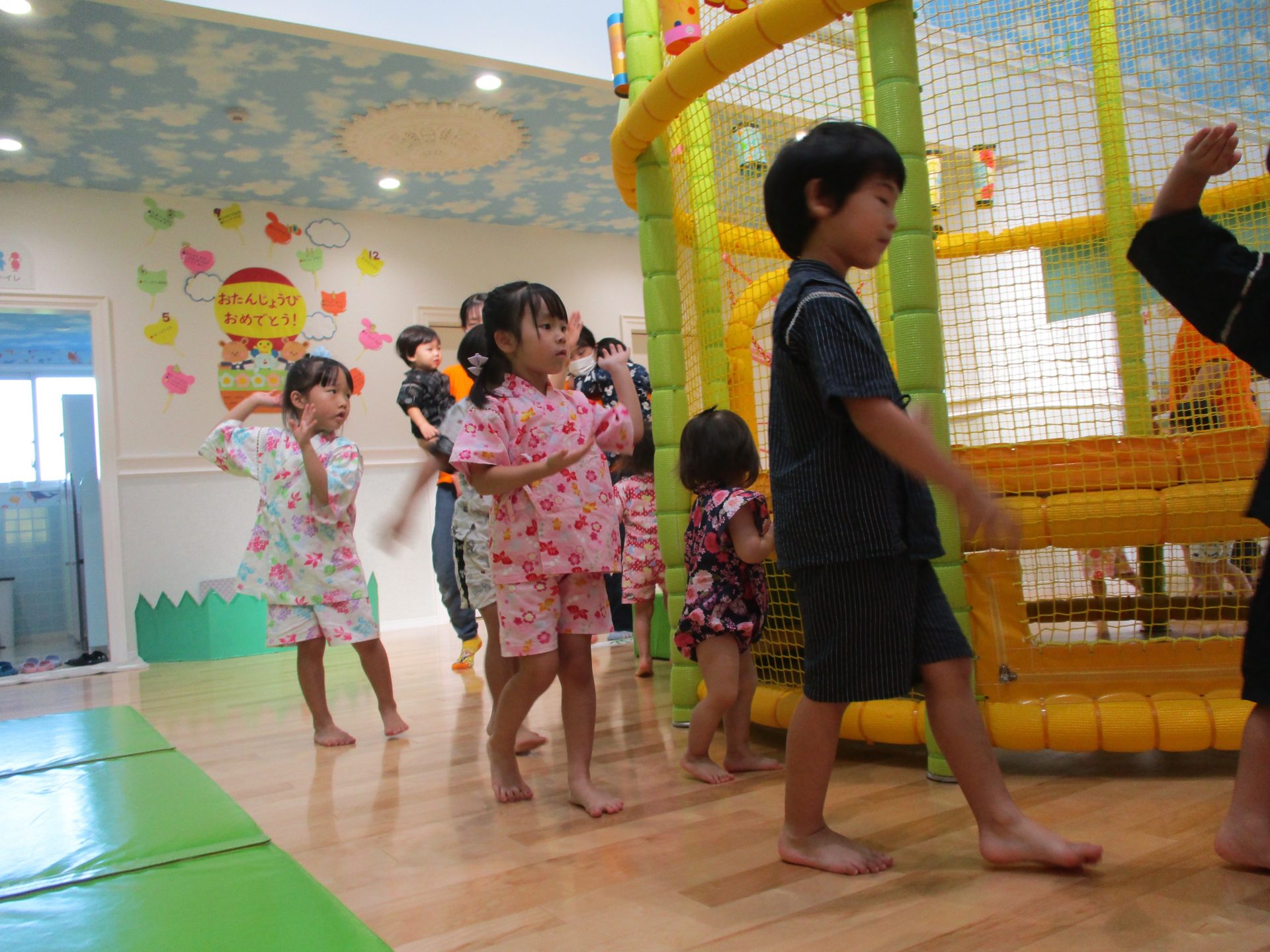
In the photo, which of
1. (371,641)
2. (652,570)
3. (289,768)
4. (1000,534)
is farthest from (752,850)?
(652,570)

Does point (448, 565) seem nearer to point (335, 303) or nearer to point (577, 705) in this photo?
point (577, 705)

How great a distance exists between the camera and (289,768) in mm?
2385

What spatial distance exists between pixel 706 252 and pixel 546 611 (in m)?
1.16

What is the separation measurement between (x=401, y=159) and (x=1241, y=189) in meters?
4.33

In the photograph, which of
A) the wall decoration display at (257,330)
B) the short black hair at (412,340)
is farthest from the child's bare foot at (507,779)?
the wall decoration display at (257,330)

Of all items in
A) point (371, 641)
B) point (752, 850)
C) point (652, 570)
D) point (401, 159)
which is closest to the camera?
point (752, 850)

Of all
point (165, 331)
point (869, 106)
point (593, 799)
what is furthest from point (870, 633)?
point (165, 331)

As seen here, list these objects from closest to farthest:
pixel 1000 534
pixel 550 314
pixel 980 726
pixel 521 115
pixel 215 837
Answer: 1. pixel 1000 534
2. pixel 980 726
3. pixel 215 837
4. pixel 550 314
5. pixel 521 115

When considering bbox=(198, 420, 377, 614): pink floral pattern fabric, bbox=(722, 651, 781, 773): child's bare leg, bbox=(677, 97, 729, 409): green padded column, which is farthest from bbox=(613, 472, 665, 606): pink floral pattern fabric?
bbox=(722, 651, 781, 773): child's bare leg

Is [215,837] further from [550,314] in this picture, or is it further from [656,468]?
[656,468]

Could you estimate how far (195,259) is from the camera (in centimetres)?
577

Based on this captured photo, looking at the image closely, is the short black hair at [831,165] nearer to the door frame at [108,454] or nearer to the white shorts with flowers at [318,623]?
the white shorts with flowers at [318,623]

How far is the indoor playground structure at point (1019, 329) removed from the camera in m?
1.79

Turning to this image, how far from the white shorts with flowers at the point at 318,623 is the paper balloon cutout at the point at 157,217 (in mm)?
3972
